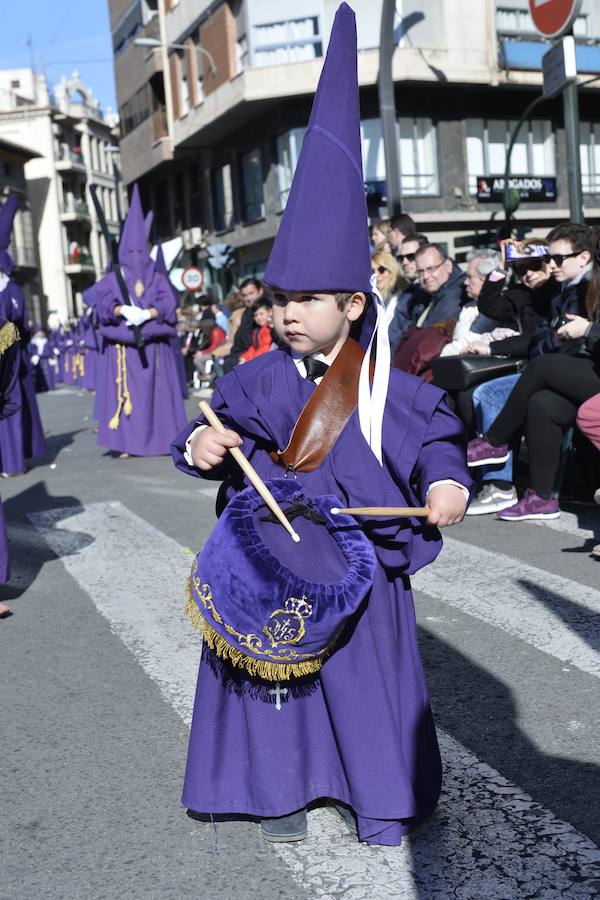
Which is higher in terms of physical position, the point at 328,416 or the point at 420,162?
the point at 420,162

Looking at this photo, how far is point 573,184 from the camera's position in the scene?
9195 millimetres

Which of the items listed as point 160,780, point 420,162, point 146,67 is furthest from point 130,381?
point 146,67

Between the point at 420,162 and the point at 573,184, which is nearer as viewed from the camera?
the point at 573,184

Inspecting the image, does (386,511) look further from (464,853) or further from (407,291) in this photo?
(407,291)

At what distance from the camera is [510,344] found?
315 inches

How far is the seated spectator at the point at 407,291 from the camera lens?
9633 millimetres

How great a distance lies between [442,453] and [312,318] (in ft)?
1.57

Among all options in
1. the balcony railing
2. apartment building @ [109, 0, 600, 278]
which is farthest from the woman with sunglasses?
the balcony railing

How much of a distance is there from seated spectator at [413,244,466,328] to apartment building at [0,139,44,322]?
60.9 metres

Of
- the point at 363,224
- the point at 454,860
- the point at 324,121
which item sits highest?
the point at 324,121

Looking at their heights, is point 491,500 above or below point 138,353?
below

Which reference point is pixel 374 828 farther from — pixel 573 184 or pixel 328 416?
pixel 573 184

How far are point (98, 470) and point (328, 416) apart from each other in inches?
336

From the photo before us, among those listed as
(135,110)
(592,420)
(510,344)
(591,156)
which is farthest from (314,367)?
(135,110)
